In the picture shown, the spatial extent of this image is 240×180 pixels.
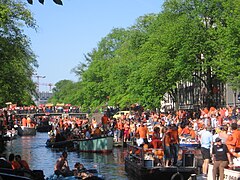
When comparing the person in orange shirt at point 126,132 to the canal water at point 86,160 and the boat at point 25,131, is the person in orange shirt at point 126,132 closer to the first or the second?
the canal water at point 86,160

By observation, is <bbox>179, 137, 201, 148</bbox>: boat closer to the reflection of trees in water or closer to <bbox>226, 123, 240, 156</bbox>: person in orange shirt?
the reflection of trees in water

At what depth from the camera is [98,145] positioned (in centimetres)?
4703

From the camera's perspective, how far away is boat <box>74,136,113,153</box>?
153 ft

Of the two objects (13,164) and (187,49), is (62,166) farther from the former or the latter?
(187,49)

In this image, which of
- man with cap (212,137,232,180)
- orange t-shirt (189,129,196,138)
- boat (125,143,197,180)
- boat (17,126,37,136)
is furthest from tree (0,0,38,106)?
boat (17,126,37,136)

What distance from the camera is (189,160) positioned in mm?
25812

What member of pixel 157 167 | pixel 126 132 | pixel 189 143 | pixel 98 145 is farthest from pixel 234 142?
pixel 126 132

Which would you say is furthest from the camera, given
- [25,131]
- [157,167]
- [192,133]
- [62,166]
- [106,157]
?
[25,131]

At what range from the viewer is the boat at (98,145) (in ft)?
153

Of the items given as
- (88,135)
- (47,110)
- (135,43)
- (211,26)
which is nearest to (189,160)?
(88,135)

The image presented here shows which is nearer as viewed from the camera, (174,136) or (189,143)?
(174,136)

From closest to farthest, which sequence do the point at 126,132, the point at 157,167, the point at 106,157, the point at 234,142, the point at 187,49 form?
the point at 234,142 → the point at 157,167 → the point at 106,157 → the point at 126,132 → the point at 187,49

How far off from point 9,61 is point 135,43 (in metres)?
36.5

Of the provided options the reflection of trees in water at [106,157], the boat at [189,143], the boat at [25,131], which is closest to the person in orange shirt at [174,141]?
the boat at [189,143]
